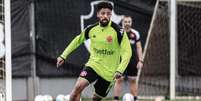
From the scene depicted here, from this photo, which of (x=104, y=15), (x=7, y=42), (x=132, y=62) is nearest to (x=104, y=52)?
(x=104, y=15)

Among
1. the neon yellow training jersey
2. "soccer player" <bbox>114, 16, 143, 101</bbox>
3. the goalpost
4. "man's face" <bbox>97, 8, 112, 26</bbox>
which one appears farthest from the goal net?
the goalpost

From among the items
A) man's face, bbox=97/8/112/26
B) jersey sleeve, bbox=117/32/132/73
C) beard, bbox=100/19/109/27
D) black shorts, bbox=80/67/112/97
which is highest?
man's face, bbox=97/8/112/26

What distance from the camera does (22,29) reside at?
12180mm

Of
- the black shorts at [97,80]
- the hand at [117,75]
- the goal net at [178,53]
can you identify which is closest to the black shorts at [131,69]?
the goal net at [178,53]

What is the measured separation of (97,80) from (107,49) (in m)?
0.49

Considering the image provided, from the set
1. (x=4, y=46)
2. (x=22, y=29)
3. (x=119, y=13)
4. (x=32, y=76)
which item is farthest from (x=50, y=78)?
(x=4, y=46)

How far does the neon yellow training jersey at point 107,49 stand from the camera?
28.5ft

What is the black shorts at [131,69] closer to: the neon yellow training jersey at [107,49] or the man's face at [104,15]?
the neon yellow training jersey at [107,49]

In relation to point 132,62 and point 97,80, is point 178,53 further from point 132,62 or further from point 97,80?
point 97,80

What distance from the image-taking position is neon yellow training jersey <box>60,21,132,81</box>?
8680 millimetres

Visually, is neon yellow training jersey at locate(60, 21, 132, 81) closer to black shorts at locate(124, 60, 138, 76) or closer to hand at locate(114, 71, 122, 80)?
hand at locate(114, 71, 122, 80)

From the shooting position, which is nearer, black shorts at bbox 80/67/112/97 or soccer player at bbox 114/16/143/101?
black shorts at bbox 80/67/112/97

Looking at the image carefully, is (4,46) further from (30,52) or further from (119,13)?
(119,13)

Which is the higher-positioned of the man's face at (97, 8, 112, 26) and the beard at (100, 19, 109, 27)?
the man's face at (97, 8, 112, 26)
